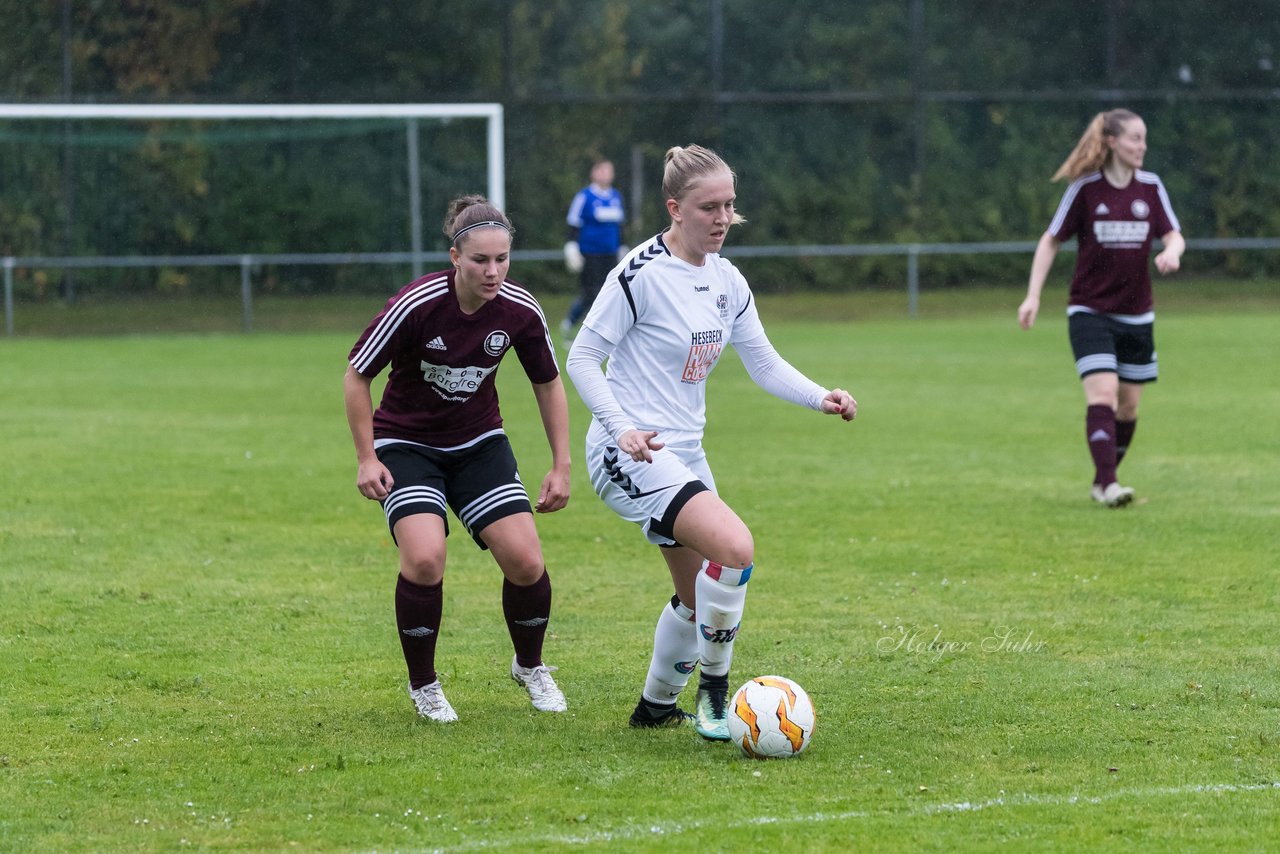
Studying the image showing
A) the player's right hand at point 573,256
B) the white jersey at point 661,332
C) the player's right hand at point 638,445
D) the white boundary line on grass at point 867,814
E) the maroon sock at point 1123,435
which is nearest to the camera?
the white boundary line on grass at point 867,814

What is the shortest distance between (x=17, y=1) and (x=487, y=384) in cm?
2127

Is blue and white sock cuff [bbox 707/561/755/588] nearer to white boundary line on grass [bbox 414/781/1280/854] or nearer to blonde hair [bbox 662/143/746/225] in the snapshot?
white boundary line on grass [bbox 414/781/1280/854]

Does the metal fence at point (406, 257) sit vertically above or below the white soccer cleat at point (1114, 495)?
below

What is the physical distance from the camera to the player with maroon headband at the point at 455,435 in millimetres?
5188

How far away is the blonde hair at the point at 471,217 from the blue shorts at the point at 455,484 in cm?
69

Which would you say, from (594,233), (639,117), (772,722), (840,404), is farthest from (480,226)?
(639,117)

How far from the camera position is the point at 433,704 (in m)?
5.28

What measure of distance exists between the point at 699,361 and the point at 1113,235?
4904 mm

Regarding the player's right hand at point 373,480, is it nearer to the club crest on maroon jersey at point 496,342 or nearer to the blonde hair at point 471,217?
the club crest on maroon jersey at point 496,342

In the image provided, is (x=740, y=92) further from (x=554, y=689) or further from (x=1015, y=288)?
(x=554, y=689)

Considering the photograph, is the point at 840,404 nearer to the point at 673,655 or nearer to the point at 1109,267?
the point at 673,655

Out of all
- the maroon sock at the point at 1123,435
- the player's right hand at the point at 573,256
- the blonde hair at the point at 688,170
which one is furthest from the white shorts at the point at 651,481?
the player's right hand at the point at 573,256

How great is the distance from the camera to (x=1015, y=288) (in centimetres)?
2597

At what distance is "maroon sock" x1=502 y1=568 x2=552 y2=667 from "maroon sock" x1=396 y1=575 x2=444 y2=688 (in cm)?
26
